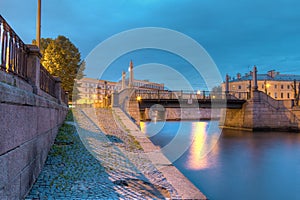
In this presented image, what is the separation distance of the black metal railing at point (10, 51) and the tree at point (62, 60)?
74.9ft

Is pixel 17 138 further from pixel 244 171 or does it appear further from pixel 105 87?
pixel 105 87

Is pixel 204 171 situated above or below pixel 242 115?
below

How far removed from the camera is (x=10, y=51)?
4.30 m

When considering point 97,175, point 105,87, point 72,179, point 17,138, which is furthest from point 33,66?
point 105,87

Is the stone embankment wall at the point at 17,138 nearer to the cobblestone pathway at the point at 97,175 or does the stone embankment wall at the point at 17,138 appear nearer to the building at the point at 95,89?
the cobblestone pathway at the point at 97,175

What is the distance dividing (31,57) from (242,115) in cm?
3209

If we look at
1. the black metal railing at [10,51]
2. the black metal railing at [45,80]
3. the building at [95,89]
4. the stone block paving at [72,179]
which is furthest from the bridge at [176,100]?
the black metal railing at [10,51]

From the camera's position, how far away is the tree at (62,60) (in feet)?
88.3

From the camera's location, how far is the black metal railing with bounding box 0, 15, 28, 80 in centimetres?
386

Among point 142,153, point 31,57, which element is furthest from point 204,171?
point 31,57

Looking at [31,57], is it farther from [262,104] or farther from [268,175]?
[262,104]

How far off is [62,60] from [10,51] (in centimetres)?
2480

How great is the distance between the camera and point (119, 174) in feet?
21.3

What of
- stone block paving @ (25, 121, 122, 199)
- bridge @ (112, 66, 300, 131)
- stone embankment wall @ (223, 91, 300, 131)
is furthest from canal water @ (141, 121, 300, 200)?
stone embankment wall @ (223, 91, 300, 131)
